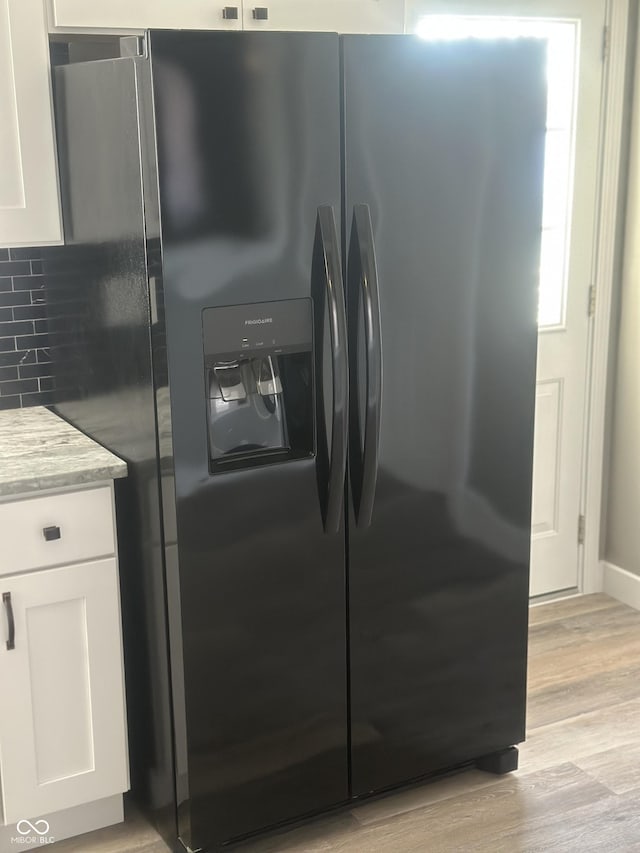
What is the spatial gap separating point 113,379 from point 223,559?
49 cm

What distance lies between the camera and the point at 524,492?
2.56m

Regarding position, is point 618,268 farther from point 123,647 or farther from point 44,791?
point 44,791

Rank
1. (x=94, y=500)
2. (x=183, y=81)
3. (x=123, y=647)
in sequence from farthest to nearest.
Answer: (x=123, y=647), (x=94, y=500), (x=183, y=81)

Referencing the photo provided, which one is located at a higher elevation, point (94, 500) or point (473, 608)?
point (94, 500)

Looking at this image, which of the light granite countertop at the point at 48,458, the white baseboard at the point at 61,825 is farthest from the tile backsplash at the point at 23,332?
the white baseboard at the point at 61,825

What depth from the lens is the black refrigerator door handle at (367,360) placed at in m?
2.19

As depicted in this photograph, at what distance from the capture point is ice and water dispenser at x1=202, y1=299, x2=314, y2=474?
2109mm

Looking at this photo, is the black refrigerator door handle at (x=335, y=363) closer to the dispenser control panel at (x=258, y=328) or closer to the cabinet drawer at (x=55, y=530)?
the dispenser control panel at (x=258, y=328)

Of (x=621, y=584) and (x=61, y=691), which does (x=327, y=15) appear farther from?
(x=621, y=584)

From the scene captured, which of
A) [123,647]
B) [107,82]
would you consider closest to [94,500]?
[123,647]

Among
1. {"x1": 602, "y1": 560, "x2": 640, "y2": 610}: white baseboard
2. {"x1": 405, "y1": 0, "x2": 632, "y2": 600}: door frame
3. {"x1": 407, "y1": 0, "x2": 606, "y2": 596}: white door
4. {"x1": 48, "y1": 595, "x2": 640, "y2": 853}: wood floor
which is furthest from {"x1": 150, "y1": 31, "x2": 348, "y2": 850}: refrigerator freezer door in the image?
{"x1": 602, "y1": 560, "x2": 640, "y2": 610}: white baseboard

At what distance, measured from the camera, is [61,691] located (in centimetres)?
233

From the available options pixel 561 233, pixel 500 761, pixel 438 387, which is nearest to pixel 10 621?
pixel 438 387

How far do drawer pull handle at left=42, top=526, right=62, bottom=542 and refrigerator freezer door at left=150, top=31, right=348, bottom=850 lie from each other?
0.29m
